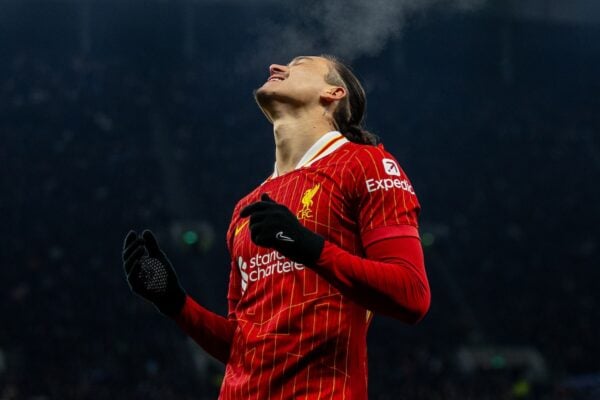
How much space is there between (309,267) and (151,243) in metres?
0.86

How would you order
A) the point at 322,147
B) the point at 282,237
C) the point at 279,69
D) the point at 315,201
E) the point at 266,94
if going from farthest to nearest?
the point at 279,69 → the point at 266,94 → the point at 322,147 → the point at 315,201 → the point at 282,237

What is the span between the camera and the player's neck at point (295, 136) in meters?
2.83

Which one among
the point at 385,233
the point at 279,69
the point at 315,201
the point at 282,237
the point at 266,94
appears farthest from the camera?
the point at 279,69

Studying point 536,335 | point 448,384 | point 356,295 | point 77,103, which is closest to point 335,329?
point 356,295

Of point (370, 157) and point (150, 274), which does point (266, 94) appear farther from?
point (150, 274)

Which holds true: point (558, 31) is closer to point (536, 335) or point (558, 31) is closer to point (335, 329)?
point (536, 335)

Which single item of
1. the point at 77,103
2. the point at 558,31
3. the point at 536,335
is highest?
the point at 558,31

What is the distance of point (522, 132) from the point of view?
84.3 feet

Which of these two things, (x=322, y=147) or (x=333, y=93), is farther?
(x=333, y=93)

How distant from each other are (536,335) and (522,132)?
7.97m

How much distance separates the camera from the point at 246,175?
22859mm

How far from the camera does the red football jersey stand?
7.82 ft

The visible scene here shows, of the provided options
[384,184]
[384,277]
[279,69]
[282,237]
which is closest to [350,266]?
[384,277]

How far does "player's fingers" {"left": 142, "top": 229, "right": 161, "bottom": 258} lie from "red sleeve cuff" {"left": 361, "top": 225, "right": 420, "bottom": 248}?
2.74 feet
